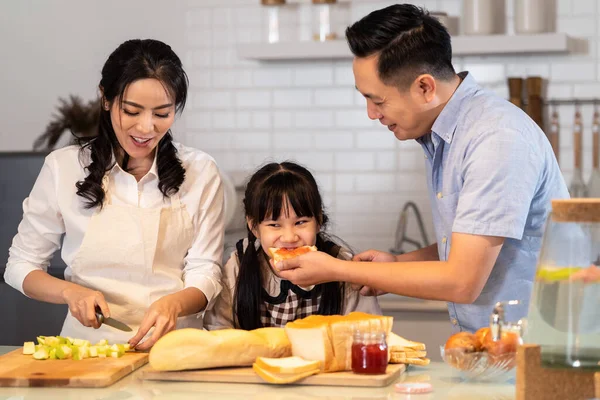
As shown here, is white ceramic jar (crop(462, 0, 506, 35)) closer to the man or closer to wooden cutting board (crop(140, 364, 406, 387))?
the man

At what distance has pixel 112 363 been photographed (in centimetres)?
218

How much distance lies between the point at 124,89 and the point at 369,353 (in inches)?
43.5

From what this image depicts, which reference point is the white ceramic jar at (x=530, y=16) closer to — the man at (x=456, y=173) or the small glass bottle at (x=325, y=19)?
the small glass bottle at (x=325, y=19)

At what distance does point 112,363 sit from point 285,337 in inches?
16.9

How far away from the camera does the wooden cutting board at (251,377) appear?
78.1 inches

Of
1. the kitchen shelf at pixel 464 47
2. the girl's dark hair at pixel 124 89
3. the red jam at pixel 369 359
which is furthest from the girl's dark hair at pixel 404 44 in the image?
the kitchen shelf at pixel 464 47

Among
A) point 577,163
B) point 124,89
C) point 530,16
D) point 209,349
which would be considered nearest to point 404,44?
point 124,89

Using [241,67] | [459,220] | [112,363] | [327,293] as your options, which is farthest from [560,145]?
[112,363]

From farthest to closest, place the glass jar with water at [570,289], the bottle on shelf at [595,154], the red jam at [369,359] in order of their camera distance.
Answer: the bottle on shelf at [595,154] → the red jam at [369,359] → the glass jar with water at [570,289]

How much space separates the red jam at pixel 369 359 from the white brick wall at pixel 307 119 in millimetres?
2596

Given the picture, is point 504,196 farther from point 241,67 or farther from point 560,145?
point 241,67

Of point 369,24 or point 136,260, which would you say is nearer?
point 369,24

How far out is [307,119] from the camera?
4723 millimetres

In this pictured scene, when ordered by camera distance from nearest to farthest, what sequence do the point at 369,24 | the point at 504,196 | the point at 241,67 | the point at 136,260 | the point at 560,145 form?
the point at 504,196 → the point at 369,24 → the point at 136,260 → the point at 560,145 → the point at 241,67
